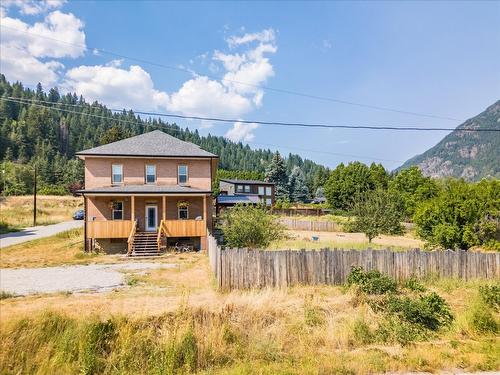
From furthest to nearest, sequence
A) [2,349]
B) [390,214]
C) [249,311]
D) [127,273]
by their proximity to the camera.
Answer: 1. [390,214]
2. [127,273]
3. [249,311]
4. [2,349]

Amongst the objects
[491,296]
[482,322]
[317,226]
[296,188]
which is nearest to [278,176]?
→ [296,188]

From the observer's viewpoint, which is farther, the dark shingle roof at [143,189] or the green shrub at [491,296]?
the dark shingle roof at [143,189]

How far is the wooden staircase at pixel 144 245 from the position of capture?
21594 millimetres

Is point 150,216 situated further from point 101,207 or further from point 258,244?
point 258,244

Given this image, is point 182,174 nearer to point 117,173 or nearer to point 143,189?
point 143,189

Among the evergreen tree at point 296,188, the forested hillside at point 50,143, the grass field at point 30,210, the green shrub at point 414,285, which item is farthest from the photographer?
the evergreen tree at point 296,188

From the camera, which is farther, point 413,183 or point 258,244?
point 413,183

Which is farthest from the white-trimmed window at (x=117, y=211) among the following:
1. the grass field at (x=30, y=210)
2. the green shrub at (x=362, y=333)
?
the green shrub at (x=362, y=333)

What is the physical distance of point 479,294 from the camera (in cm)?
1194

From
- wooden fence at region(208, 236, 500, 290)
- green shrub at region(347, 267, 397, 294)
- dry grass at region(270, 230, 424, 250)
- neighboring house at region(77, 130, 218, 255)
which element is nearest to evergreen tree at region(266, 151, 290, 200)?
dry grass at region(270, 230, 424, 250)

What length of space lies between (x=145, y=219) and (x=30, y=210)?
1392 inches

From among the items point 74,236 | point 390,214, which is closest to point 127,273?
point 74,236

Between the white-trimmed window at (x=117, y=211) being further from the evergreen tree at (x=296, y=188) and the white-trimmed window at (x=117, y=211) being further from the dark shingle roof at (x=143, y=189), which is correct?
the evergreen tree at (x=296, y=188)

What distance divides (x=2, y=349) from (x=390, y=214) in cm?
2382
